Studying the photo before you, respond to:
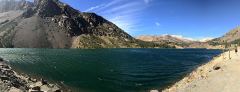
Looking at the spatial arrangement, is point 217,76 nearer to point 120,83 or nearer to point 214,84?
point 214,84

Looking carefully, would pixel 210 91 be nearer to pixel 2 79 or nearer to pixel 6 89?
pixel 6 89

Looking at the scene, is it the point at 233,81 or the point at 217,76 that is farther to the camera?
the point at 217,76

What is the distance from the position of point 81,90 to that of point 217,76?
29.9 meters

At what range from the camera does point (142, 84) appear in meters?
75.4

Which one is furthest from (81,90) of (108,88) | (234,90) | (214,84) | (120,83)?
(234,90)

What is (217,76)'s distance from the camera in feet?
212

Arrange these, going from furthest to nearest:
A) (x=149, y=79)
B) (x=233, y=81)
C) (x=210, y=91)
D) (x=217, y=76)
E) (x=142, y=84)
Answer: (x=149, y=79) < (x=142, y=84) < (x=217, y=76) < (x=233, y=81) < (x=210, y=91)

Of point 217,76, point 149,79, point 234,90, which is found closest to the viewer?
point 234,90

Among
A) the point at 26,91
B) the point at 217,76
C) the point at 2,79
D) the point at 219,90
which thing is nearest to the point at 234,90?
the point at 219,90

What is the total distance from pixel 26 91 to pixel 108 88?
73.6ft

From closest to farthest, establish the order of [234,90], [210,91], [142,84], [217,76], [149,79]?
Result: [234,90] < [210,91] < [217,76] < [142,84] < [149,79]

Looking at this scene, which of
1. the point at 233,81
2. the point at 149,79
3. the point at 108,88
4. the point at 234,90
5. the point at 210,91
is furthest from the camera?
the point at 149,79

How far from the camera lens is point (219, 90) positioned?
50656 mm

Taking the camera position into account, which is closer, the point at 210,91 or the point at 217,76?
the point at 210,91
